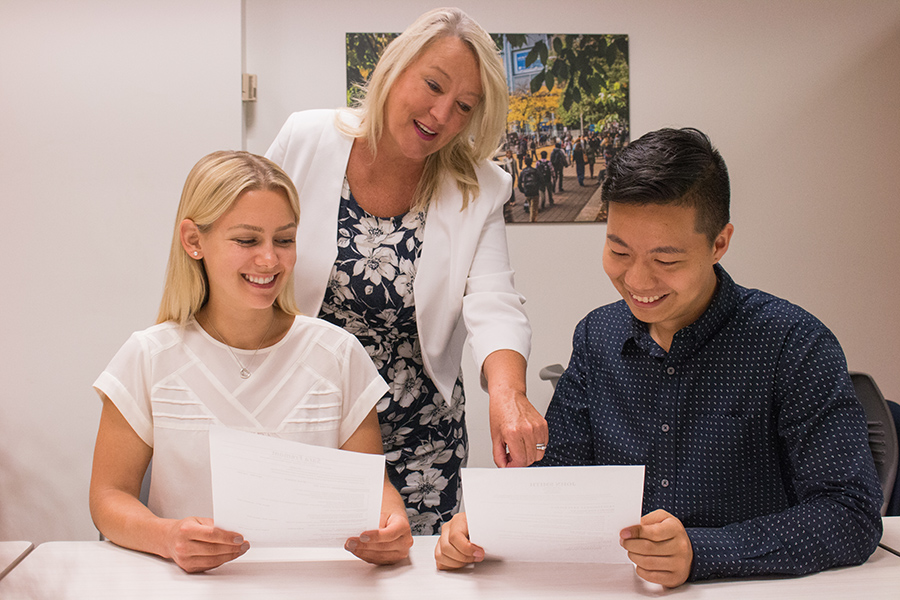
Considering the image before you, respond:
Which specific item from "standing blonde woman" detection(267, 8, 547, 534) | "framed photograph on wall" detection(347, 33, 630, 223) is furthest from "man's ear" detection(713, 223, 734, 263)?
"framed photograph on wall" detection(347, 33, 630, 223)

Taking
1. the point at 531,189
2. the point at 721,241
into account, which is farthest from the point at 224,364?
the point at 531,189

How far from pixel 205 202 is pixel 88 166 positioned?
186 cm

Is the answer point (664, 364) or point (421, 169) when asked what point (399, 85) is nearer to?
point (421, 169)


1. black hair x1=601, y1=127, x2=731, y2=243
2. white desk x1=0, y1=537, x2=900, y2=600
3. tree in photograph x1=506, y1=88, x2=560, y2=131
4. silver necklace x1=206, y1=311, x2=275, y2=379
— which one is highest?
tree in photograph x1=506, y1=88, x2=560, y2=131

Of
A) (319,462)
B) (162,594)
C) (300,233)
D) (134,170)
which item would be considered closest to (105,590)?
(162,594)

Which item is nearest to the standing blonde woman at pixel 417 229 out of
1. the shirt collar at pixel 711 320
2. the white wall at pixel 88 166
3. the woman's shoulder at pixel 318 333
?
the woman's shoulder at pixel 318 333

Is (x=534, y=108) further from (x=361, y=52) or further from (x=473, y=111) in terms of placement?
(x=473, y=111)

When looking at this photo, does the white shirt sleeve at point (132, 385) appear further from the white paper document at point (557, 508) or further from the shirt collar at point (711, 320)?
the shirt collar at point (711, 320)

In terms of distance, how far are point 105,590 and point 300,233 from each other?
0.87 metres

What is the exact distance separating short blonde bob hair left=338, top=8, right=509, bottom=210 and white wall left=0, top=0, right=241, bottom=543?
5.08 ft

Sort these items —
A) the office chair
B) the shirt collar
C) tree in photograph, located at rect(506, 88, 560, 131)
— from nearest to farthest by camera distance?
the shirt collar < the office chair < tree in photograph, located at rect(506, 88, 560, 131)

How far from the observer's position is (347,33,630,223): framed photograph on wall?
3379mm

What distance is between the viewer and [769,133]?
11.6ft

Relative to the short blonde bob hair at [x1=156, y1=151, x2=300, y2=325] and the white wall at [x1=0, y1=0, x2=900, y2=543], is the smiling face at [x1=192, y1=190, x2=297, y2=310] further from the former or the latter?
the white wall at [x1=0, y1=0, x2=900, y2=543]
